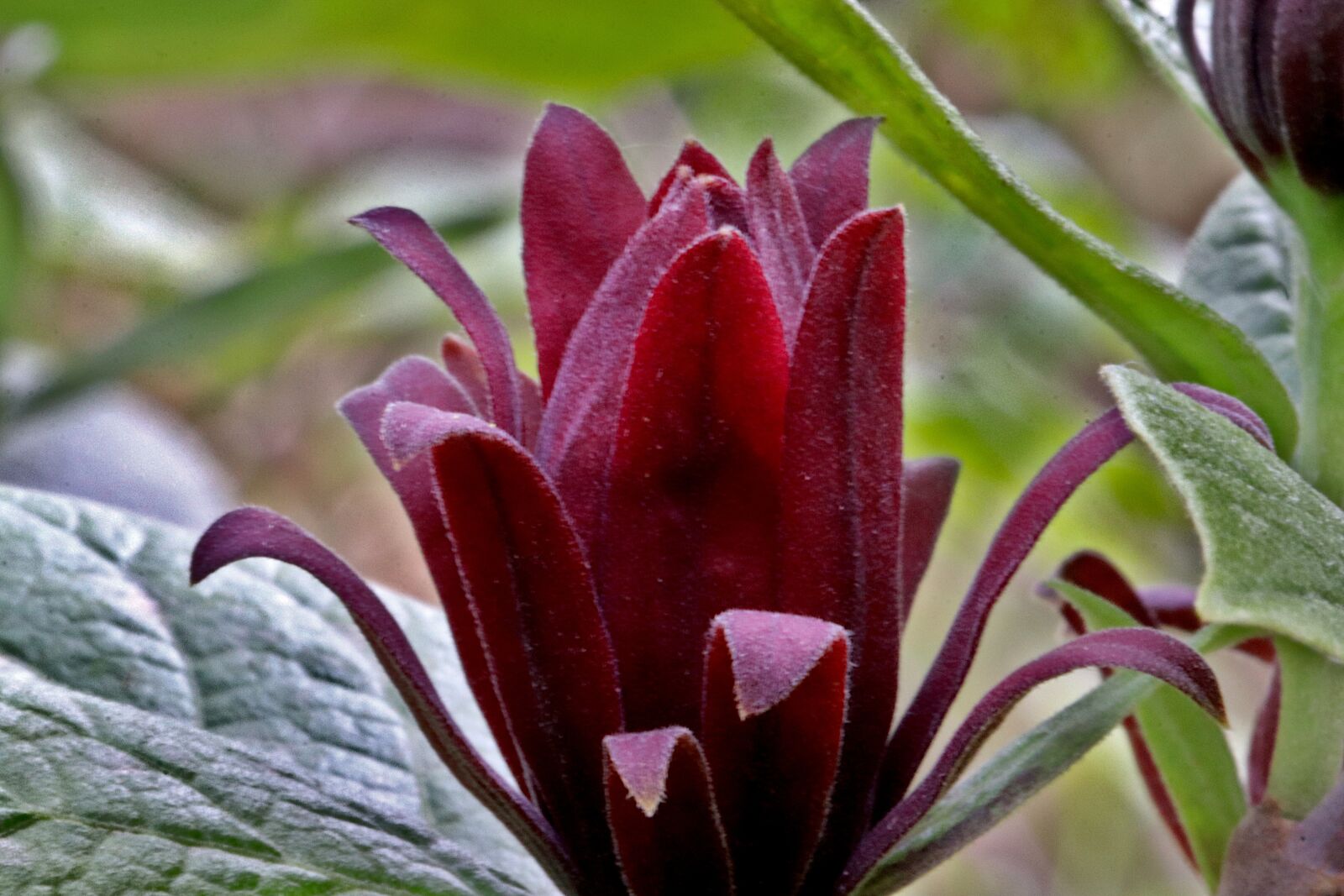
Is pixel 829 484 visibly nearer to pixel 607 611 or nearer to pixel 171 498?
pixel 607 611

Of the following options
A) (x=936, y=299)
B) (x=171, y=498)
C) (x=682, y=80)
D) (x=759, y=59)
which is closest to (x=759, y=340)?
(x=171, y=498)

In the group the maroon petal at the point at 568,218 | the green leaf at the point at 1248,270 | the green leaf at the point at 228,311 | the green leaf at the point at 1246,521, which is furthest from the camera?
the green leaf at the point at 228,311

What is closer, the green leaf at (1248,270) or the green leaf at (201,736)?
the green leaf at (201,736)

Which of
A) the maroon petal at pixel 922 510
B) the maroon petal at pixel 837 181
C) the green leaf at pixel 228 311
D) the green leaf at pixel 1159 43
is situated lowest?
the maroon petal at pixel 922 510

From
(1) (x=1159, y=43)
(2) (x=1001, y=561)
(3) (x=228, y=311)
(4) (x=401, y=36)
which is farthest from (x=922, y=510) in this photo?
(4) (x=401, y=36)

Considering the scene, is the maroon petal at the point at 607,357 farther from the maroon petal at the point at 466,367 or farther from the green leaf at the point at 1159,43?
the green leaf at the point at 1159,43

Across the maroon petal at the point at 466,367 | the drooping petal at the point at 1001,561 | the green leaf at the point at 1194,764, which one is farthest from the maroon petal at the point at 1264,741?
the maroon petal at the point at 466,367

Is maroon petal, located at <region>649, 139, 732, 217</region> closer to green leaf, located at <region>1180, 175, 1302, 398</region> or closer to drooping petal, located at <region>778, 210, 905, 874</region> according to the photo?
drooping petal, located at <region>778, 210, 905, 874</region>
